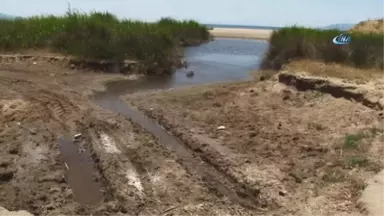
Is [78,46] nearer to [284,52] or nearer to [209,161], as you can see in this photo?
[284,52]

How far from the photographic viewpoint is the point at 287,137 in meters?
8.14

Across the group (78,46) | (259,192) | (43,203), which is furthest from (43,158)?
(78,46)

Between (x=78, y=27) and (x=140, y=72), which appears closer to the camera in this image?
(x=140, y=72)

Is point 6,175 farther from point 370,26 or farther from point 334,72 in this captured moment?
point 370,26

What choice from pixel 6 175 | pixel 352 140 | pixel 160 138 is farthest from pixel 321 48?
pixel 6 175

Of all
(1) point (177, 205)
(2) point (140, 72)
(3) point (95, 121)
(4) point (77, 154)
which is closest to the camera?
(1) point (177, 205)

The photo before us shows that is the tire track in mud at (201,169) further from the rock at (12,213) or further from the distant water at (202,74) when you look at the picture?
the distant water at (202,74)

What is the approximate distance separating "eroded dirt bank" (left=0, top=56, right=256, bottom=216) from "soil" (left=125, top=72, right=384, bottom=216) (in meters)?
0.70

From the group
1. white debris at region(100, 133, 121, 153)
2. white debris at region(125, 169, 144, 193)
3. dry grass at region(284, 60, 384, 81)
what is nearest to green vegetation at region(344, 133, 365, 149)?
white debris at region(125, 169, 144, 193)

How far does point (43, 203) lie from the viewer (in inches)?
217

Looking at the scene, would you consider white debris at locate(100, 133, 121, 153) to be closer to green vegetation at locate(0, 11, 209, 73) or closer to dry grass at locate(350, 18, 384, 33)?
green vegetation at locate(0, 11, 209, 73)

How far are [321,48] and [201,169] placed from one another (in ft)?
38.3

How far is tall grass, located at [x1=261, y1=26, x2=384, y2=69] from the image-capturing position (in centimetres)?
1559

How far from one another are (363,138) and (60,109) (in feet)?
20.2
